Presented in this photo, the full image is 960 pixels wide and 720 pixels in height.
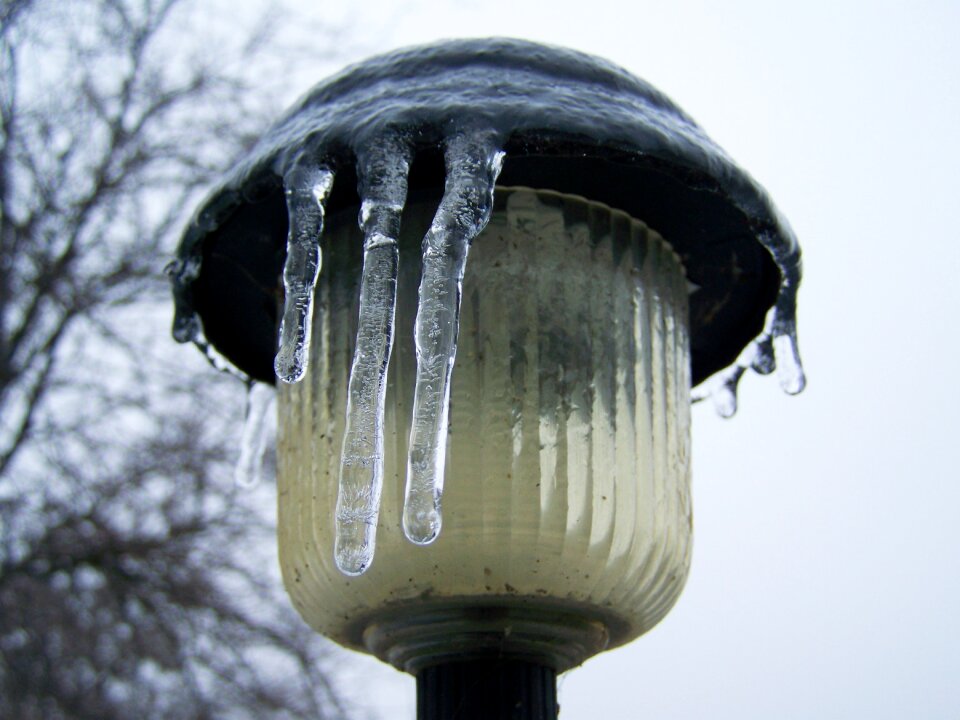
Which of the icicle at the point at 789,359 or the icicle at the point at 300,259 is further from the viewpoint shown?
the icicle at the point at 789,359

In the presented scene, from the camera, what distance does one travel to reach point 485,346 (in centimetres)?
86

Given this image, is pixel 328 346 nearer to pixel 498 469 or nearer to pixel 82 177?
pixel 498 469

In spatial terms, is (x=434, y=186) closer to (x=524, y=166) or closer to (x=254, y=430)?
(x=524, y=166)

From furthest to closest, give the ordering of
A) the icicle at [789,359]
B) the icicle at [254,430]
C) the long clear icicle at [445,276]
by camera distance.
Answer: the icicle at [254,430] → the icicle at [789,359] → the long clear icicle at [445,276]

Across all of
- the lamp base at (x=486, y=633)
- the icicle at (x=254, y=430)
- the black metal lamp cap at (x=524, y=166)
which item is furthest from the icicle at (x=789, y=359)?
the icicle at (x=254, y=430)

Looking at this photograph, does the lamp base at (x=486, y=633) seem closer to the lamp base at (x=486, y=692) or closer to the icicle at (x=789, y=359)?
the lamp base at (x=486, y=692)

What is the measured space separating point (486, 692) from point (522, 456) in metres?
0.19

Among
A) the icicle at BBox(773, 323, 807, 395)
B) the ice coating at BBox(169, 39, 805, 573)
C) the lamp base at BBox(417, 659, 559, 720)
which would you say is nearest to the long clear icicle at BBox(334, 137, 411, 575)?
the ice coating at BBox(169, 39, 805, 573)

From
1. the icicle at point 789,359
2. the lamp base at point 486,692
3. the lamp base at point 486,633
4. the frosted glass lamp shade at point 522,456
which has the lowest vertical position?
the lamp base at point 486,692

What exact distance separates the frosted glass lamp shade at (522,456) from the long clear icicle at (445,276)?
6 cm

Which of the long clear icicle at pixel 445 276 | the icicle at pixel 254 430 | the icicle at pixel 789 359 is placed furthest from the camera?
the icicle at pixel 254 430

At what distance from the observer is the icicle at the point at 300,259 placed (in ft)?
2.76

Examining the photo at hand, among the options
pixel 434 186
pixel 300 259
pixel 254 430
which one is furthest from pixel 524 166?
pixel 254 430

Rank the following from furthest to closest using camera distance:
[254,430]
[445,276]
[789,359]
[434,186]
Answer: [254,430], [789,359], [434,186], [445,276]
